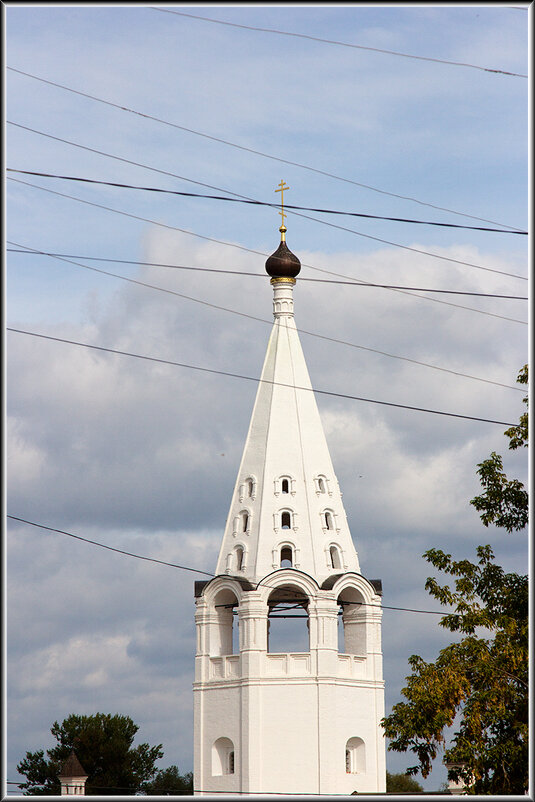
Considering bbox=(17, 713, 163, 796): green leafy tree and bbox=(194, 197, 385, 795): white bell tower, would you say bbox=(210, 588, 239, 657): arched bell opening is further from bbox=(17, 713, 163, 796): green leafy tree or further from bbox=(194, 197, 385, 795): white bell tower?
bbox=(17, 713, 163, 796): green leafy tree

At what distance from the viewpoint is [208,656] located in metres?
44.7

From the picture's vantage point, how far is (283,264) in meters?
47.1

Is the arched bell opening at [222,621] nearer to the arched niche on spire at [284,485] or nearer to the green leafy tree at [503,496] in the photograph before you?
the arched niche on spire at [284,485]

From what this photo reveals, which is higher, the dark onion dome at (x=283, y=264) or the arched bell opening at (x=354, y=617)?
the dark onion dome at (x=283, y=264)

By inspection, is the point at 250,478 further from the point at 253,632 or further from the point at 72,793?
the point at 72,793

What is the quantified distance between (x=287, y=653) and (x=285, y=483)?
17.1 ft

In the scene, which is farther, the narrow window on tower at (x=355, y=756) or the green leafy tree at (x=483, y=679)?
the narrow window on tower at (x=355, y=756)

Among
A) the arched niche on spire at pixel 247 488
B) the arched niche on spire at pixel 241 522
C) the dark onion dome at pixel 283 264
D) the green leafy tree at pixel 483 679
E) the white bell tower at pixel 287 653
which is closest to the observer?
the green leafy tree at pixel 483 679

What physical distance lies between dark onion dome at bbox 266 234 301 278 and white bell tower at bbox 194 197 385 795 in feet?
14.7

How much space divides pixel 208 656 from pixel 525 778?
→ 21241 mm

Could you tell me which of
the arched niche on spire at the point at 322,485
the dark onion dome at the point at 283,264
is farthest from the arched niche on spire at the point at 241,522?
the dark onion dome at the point at 283,264

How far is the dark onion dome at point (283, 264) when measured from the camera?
47156 millimetres

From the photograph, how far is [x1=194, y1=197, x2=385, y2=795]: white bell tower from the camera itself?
4253cm

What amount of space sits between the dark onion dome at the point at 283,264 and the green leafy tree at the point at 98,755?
26380mm
